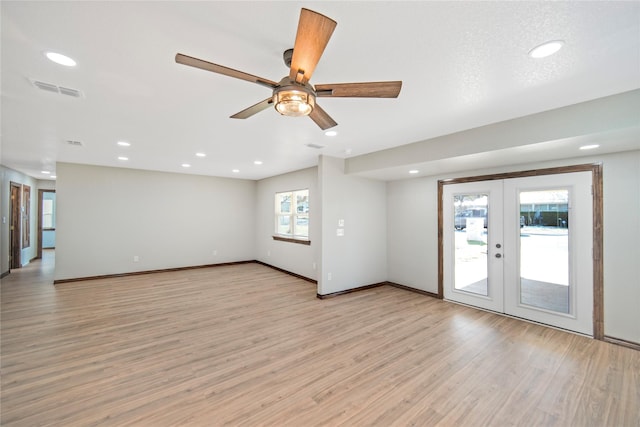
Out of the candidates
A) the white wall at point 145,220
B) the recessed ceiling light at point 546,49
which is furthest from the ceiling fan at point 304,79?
the white wall at point 145,220

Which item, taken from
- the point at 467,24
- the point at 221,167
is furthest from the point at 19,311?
the point at 467,24

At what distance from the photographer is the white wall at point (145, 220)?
5.68m

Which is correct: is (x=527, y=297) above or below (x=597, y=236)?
below

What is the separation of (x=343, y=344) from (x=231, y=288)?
10.1 ft

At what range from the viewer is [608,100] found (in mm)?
2354

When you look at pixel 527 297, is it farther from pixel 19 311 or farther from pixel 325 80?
pixel 19 311

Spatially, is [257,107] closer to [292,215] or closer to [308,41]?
[308,41]

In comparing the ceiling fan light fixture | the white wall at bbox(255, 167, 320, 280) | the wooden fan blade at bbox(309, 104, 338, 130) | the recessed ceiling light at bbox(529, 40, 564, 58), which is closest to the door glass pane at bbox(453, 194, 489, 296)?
the white wall at bbox(255, 167, 320, 280)

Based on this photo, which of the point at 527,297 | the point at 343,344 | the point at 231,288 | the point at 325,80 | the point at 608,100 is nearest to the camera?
the point at 325,80

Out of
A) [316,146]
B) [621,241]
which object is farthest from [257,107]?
[621,241]

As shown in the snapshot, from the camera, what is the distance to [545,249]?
3.61 meters

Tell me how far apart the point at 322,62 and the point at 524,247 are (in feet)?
12.5

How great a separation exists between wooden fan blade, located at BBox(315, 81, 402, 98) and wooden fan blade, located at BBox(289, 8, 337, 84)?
0.16m

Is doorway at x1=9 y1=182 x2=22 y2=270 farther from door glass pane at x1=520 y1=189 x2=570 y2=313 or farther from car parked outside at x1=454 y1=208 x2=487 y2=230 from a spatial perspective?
door glass pane at x1=520 y1=189 x2=570 y2=313
